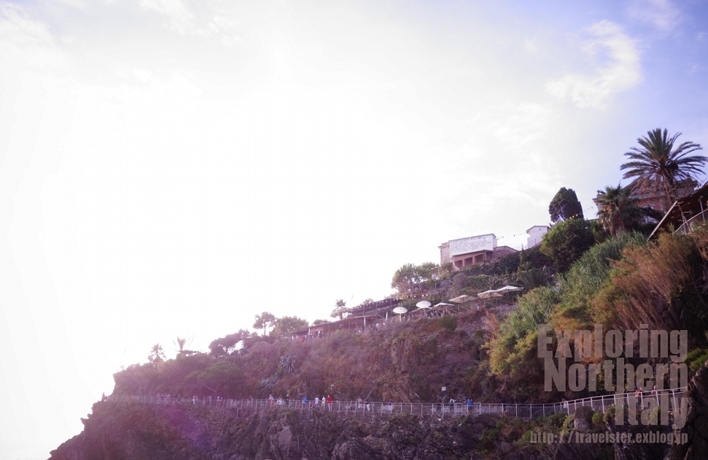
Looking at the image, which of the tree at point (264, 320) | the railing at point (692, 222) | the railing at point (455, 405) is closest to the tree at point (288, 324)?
the tree at point (264, 320)

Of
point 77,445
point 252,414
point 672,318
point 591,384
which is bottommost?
point 77,445

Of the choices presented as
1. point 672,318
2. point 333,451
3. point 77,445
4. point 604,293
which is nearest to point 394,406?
point 333,451

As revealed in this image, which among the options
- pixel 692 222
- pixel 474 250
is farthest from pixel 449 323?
pixel 474 250

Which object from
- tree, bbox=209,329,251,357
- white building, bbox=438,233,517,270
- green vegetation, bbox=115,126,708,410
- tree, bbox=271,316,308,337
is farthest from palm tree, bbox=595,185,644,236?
tree, bbox=209,329,251,357

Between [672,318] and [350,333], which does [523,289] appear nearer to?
[350,333]

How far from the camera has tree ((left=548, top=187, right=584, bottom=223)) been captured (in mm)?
69688

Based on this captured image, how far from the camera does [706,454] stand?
66.4ft

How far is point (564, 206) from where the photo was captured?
69.9 metres

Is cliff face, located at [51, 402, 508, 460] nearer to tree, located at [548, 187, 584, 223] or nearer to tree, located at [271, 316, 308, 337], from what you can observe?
tree, located at [271, 316, 308, 337]

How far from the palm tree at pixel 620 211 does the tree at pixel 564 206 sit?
23.0 m

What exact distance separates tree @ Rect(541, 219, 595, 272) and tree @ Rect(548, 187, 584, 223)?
41.6 feet

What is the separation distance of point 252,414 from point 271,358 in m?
9.92

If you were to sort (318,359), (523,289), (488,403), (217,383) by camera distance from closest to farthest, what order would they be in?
(488,403) < (523,289) < (318,359) < (217,383)

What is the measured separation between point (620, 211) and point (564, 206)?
25579mm
